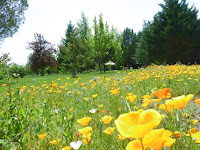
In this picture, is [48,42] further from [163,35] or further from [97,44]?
[163,35]

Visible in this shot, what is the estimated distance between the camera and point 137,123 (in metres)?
0.49

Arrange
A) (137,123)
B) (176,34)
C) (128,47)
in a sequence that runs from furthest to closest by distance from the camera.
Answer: (128,47)
(176,34)
(137,123)

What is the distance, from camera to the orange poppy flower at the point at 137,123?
1.34 ft

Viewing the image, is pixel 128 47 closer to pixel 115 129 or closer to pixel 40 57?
pixel 40 57

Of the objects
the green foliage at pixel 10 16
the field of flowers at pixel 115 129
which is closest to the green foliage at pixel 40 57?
the green foliage at pixel 10 16

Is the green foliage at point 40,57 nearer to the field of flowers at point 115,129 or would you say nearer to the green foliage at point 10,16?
the green foliage at point 10,16

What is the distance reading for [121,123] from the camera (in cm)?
47

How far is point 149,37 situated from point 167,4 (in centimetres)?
439

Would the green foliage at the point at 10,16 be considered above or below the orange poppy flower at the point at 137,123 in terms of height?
above

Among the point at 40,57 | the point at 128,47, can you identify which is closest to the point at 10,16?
the point at 40,57

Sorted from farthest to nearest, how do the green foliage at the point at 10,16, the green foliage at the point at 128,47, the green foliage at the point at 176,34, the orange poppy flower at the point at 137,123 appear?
the green foliage at the point at 128,47 < the green foliage at the point at 176,34 < the green foliage at the point at 10,16 < the orange poppy flower at the point at 137,123

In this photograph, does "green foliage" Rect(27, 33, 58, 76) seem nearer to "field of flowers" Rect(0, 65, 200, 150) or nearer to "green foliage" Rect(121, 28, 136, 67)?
"green foliage" Rect(121, 28, 136, 67)

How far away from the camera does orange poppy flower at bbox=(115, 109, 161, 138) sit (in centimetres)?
41

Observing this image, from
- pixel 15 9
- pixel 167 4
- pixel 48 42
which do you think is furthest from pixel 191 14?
pixel 48 42
